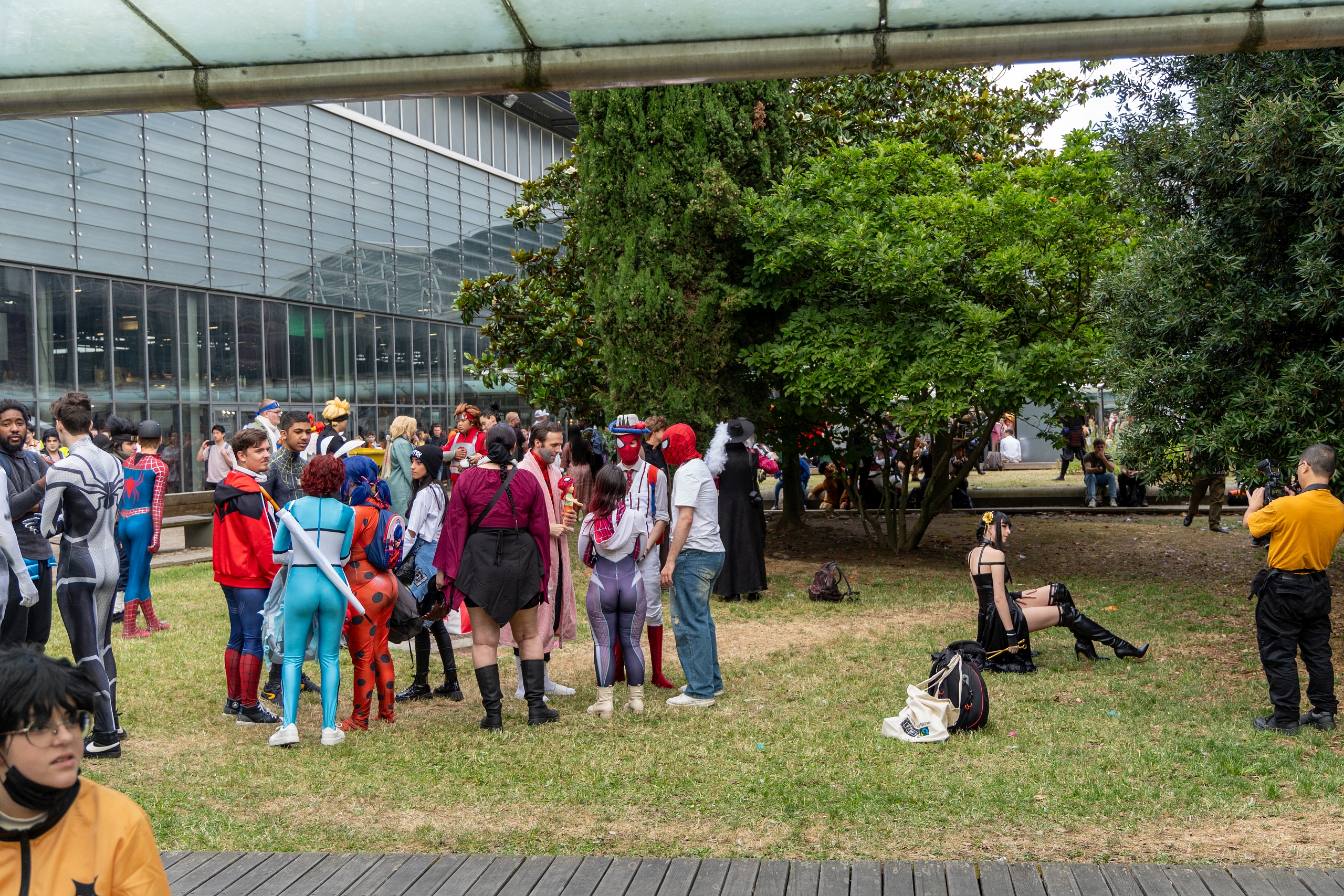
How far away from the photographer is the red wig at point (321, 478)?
6.09 meters

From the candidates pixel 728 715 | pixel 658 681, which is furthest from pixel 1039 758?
pixel 658 681

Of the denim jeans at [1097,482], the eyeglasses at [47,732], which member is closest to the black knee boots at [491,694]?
the eyeglasses at [47,732]

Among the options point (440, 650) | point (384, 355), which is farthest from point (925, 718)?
point (384, 355)

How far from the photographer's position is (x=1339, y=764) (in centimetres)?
565

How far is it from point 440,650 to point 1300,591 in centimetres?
556

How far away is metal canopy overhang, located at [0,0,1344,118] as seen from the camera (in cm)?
296

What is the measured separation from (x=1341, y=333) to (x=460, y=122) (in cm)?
3036

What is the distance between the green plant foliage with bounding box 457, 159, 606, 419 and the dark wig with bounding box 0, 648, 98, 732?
558 inches

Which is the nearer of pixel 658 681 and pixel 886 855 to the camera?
pixel 886 855

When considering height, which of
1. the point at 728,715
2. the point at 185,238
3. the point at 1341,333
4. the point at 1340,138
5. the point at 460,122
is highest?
the point at 460,122

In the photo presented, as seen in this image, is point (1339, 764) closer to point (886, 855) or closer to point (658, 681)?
point (886, 855)

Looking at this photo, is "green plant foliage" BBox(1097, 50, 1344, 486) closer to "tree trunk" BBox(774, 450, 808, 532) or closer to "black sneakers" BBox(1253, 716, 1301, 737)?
"black sneakers" BBox(1253, 716, 1301, 737)

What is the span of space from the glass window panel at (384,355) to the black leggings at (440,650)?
77.1 ft

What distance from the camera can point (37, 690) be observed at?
2029 millimetres
